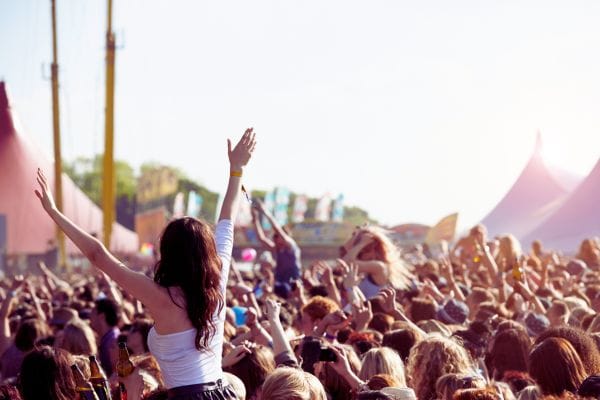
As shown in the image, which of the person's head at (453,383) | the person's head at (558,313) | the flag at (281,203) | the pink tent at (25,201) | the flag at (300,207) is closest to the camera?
the person's head at (453,383)

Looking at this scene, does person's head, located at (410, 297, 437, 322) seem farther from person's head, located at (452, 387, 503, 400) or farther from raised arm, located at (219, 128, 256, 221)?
person's head, located at (452, 387, 503, 400)

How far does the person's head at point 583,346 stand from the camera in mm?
4504

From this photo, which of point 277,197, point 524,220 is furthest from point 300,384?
point 277,197

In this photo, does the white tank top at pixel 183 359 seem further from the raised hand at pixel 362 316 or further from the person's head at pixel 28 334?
the person's head at pixel 28 334

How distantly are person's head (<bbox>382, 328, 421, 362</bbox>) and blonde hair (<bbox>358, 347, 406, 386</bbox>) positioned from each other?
788 mm

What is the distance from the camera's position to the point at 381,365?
4.45 metres

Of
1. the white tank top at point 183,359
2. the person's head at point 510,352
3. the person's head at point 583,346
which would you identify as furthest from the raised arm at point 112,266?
the person's head at point 510,352

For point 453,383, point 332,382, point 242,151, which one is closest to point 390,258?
point 332,382

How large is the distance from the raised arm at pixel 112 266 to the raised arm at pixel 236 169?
54 cm

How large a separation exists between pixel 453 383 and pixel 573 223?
25811 millimetres

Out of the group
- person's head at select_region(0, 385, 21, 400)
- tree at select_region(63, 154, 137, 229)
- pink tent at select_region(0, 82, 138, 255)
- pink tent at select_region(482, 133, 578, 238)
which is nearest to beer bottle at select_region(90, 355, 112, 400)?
person's head at select_region(0, 385, 21, 400)

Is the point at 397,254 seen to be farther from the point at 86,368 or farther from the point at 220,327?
the point at 220,327

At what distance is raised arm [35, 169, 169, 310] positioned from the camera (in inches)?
128

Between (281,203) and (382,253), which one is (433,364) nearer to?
(382,253)
